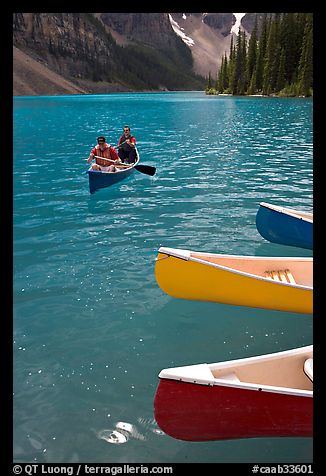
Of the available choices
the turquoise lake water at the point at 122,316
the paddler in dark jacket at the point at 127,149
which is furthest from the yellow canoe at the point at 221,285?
the paddler in dark jacket at the point at 127,149

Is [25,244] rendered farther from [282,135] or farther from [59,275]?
[282,135]

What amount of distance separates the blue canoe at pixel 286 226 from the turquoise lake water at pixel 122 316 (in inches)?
15.5

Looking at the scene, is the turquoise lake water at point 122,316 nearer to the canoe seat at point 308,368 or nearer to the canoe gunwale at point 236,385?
the canoe seat at point 308,368

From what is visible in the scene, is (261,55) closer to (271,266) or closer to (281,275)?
(271,266)

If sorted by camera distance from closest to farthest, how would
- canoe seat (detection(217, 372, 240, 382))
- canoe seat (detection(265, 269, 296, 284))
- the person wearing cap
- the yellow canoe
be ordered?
1. canoe seat (detection(217, 372, 240, 382))
2. the yellow canoe
3. canoe seat (detection(265, 269, 296, 284))
4. the person wearing cap

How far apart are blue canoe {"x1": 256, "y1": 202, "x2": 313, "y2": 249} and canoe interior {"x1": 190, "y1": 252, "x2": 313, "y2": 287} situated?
6.81 feet

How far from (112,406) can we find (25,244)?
266 inches

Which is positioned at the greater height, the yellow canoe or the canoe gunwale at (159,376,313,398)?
the yellow canoe

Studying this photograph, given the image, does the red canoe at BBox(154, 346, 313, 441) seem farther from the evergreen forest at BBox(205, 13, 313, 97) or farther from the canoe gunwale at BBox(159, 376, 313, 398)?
the evergreen forest at BBox(205, 13, 313, 97)

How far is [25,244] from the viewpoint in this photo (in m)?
11.2

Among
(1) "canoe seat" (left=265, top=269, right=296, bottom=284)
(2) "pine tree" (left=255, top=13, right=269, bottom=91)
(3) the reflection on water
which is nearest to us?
(3) the reflection on water

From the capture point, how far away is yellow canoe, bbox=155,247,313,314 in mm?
6953

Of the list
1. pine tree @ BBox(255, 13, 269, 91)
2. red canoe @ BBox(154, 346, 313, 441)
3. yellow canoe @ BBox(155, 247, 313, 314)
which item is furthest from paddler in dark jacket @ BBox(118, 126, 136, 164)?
pine tree @ BBox(255, 13, 269, 91)

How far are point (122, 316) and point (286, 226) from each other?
191 inches
